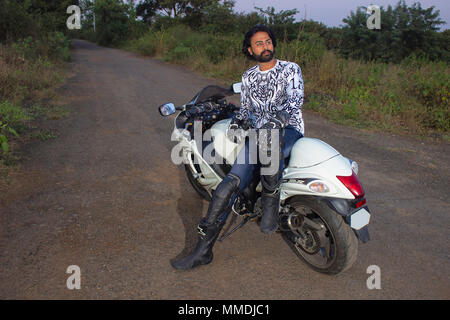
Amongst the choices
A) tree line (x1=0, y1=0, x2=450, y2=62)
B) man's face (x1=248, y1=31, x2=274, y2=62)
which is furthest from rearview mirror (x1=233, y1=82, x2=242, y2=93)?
tree line (x1=0, y1=0, x2=450, y2=62)

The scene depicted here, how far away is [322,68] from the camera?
31.3 ft

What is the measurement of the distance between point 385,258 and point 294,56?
8597 millimetres

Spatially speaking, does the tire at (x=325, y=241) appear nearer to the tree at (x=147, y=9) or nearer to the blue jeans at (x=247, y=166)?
the blue jeans at (x=247, y=166)

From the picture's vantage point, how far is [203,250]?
2.72 metres

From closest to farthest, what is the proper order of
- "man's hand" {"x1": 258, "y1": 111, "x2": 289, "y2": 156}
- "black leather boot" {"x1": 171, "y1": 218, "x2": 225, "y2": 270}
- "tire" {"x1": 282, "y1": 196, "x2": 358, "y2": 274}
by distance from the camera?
"tire" {"x1": 282, "y1": 196, "x2": 358, "y2": 274}
"man's hand" {"x1": 258, "y1": 111, "x2": 289, "y2": 156}
"black leather boot" {"x1": 171, "y1": 218, "x2": 225, "y2": 270}

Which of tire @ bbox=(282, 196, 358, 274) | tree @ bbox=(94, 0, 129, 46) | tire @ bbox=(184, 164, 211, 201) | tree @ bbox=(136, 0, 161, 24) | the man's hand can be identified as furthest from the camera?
tree @ bbox=(136, 0, 161, 24)

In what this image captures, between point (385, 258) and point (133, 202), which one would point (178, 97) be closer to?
point (133, 202)

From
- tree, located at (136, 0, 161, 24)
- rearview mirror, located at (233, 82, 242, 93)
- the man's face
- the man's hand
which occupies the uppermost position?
tree, located at (136, 0, 161, 24)

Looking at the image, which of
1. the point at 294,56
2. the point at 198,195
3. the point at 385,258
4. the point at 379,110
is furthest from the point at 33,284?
the point at 294,56

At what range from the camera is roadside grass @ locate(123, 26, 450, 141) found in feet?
22.9

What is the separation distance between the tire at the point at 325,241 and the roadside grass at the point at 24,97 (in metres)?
3.20

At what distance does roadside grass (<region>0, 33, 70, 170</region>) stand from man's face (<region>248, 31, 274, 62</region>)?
9.02ft

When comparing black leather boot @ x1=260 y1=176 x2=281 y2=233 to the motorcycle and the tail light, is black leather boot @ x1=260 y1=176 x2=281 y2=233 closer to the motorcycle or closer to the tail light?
the motorcycle

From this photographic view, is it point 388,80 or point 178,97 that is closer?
point 388,80
